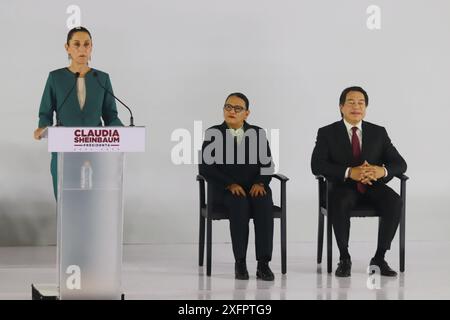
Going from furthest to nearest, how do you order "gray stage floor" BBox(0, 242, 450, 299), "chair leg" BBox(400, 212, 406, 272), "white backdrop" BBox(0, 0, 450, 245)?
"white backdrop" BBox(0, 0, 450, 245) < "chair leg" BBox(400, 212, 406, 272) < "gray stage floor" BBox(0, 242, 450, 299)

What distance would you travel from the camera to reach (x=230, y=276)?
21.5 feet

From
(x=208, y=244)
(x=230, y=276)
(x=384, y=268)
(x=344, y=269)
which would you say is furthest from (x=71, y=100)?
(x=384, y=268)

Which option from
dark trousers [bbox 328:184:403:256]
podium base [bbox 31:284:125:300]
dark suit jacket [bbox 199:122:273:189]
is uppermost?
dark suit jacket [bbox 199:122:273:189]

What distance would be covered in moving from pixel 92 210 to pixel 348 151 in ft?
7.34

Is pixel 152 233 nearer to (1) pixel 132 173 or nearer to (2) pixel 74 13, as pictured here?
(1) pixel 132 173

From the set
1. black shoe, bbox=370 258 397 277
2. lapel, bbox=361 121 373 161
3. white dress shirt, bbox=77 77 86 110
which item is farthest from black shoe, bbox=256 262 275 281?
white dress shirt, bbox=77 77 86 110

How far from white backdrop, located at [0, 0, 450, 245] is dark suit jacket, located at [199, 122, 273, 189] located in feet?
4.49

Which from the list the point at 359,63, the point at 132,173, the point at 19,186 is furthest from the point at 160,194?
the point at 359,63

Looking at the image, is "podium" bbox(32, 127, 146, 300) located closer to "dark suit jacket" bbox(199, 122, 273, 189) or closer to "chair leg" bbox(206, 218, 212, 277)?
"chair leg" bbox(206, 218, 212, 277)

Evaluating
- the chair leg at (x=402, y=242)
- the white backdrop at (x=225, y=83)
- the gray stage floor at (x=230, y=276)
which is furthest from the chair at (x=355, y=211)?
the white backdrop at (x=225, y=83)

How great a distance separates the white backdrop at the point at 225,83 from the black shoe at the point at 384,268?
1592 millimetres

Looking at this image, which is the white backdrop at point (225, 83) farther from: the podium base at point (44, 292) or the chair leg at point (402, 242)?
the podium base at point (44, 292)

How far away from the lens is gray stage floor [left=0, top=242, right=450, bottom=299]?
5.91 m

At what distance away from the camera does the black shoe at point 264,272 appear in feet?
21.0
